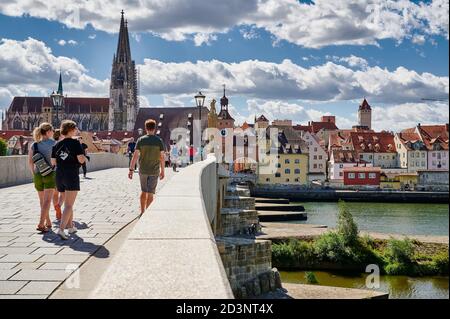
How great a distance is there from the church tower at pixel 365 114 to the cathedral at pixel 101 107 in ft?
182

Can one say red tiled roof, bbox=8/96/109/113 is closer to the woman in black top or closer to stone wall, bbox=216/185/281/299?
stone wall, bbox=216/185/281/299

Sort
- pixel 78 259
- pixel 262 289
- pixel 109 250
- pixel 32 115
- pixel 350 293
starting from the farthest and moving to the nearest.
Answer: pixel 32 115, pixel 350 293, pixel 262 289, pixel 109 250, pixel 78 259

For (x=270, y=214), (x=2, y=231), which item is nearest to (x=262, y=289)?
(x=2, y=231)

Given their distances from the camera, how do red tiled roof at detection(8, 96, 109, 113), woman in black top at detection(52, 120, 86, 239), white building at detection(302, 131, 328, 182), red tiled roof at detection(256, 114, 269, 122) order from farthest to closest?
red tiled roof at detection(8, 96, 109, 113), red tiled roof at detection(256, 114, 269, 122), white building at detection(302, 131, 328, 182), woman in black top at detection(52, 120, 86, 239)

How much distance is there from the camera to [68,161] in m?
7.52

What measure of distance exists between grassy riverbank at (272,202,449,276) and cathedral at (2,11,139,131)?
9860cm

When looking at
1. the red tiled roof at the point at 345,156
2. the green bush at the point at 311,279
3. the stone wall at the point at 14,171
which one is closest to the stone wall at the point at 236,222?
the green bush at the point at 311,279

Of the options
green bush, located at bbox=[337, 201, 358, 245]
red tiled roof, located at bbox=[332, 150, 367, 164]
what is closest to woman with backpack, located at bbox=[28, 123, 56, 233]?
green bush, located at bbox=[337, 201, 358, 245]

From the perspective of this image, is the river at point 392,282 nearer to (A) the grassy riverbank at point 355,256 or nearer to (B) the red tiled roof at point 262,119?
(A) the grassy riverbank at point 355,256

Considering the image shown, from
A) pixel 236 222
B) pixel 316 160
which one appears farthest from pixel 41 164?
pixel 316 160

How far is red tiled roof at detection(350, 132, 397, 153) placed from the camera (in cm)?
9800
